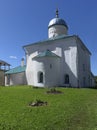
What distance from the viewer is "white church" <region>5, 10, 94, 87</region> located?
28.4 metres

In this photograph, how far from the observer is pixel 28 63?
3438 cm

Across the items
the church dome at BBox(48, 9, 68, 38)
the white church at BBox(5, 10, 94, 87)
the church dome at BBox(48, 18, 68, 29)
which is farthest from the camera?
the church dome at BBox(48, 18, 68, 29)

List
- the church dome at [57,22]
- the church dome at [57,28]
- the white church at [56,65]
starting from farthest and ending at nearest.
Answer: the church dome at [57,22], the church dome at [57,28], the white church at [56,65]

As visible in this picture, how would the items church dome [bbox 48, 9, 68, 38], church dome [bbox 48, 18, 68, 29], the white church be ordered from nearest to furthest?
the white church < church dome [bbox 48, 9, 68, 38] < church dome [bbox 48, 18, 68, 29]

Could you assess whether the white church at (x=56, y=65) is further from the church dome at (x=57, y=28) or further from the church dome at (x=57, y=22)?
the church dome at (x=57, y=22)

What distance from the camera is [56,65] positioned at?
2930 cm

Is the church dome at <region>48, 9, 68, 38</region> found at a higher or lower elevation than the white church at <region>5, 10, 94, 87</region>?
higher

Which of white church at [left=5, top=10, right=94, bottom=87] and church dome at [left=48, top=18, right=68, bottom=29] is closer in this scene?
white church at [left=5, top=10, right=94, bottom=87]

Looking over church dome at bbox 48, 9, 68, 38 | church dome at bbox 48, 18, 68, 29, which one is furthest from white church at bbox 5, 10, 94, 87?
church dome at bbox 48, 18, 68, 29

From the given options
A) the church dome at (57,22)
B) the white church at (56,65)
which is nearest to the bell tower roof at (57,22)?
the church dome at (57,22)

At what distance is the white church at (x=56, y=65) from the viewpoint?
2844 centimetres

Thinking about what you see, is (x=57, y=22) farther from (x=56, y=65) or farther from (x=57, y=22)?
(x=56, y=65)

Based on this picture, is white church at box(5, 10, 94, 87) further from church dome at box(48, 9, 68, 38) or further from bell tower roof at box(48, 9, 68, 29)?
bell tower roof at box(48, 9, 68, 29)

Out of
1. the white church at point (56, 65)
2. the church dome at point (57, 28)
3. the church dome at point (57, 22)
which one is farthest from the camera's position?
the church dome at point (57, 22)
